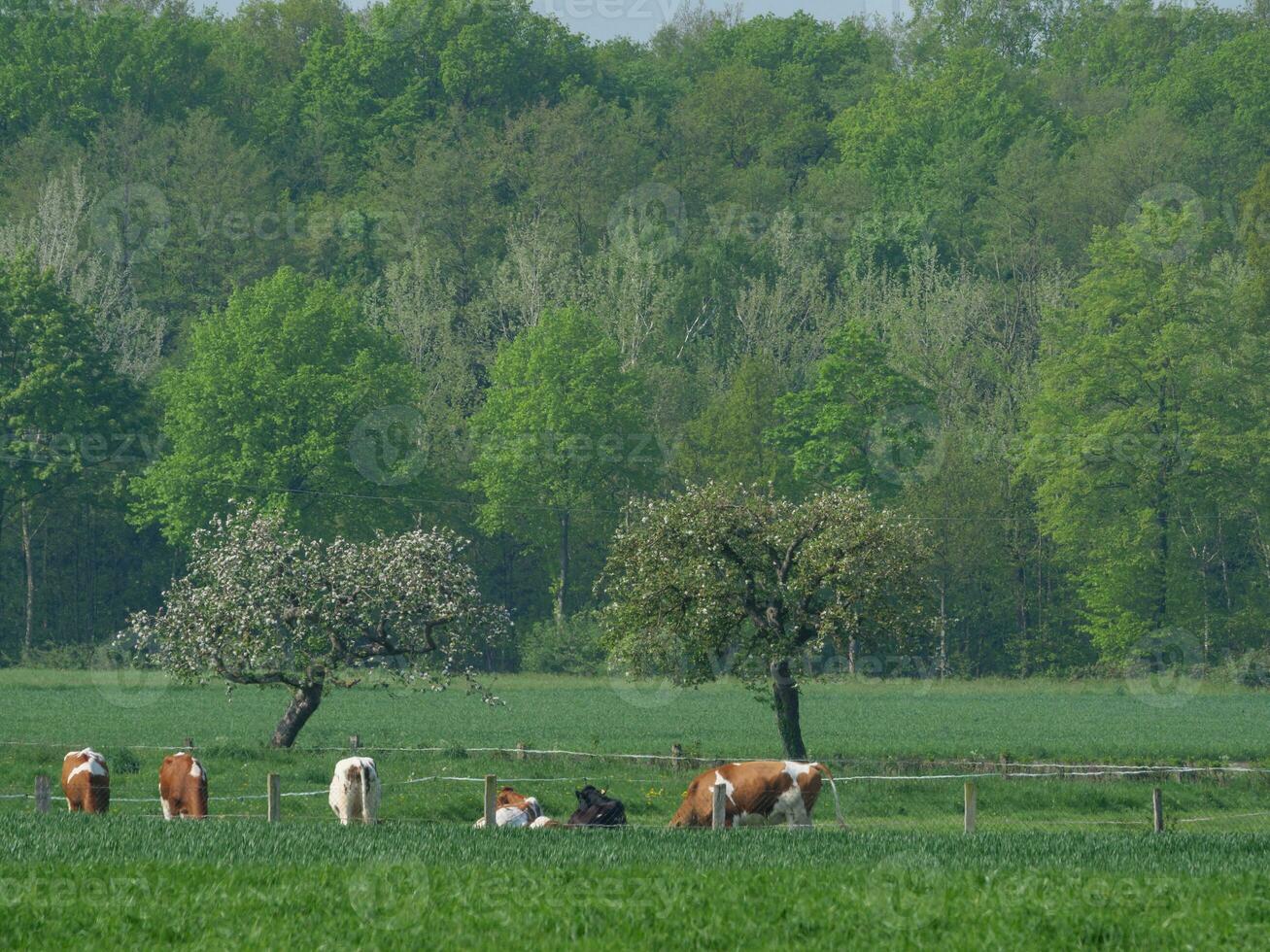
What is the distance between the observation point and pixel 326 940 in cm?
1636

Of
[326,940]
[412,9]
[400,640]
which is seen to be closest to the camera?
[326,940]

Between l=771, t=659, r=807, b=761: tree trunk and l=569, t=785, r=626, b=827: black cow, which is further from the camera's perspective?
l=771, t=659, r=807, b=761: tree trunk

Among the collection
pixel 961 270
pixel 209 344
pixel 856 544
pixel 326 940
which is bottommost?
pixel 326 940

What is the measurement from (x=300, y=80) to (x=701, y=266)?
37.6 metres

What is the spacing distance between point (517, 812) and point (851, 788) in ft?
31.3

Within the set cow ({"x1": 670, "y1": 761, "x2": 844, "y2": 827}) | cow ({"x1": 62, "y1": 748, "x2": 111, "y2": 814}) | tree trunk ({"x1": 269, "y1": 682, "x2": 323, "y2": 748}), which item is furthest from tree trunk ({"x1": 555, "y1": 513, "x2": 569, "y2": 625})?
cow ({"x1": 670, "y1": 761, "x2": 844, "y2": 827})

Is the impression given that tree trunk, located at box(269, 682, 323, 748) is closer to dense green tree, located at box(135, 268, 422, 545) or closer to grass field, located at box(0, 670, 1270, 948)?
grass field, located at box(0, 670, 1270, 948)

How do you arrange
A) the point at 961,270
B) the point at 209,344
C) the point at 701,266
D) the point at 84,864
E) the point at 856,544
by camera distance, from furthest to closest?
the point at 701,266 < the point at 961,270 < the point at 209,344 < the point at 856,544 < the point at 84,864

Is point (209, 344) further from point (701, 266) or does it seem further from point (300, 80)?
point (300, 80)

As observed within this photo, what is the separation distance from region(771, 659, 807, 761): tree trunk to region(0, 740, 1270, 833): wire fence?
0.88 metres

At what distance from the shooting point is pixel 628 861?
21.3 meters

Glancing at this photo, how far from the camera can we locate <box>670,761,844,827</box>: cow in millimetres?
28734

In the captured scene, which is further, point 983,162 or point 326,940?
point 983,162

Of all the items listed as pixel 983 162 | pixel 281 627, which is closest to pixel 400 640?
pixel 281 627
